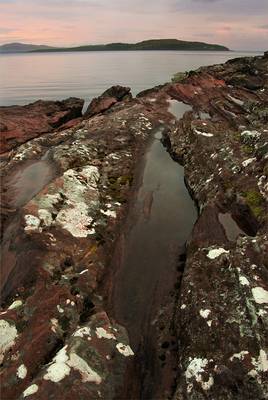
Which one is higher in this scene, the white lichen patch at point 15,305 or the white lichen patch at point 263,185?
the white lichen patch at point 263,185

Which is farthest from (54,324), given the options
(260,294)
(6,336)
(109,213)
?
(109,213)

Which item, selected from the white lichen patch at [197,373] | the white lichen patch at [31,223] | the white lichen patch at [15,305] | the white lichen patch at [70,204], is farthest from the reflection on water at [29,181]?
the white lichen patch at [197,373]

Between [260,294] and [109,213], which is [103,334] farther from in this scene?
[109,213]

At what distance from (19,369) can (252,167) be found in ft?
51.1

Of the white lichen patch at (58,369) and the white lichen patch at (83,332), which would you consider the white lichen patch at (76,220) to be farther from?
the white lichen patch at (58,369)

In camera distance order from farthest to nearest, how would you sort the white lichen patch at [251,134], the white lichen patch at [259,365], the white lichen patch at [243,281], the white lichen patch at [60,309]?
1. the white lichen patch at [251,134]
2. the white lichen patch at [60,309]
3. the white lichen patch at [243,281]
4. the white lichen patch at [259,365]

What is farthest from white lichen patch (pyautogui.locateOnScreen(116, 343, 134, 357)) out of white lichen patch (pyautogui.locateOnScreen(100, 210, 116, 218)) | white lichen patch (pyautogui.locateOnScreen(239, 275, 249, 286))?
white lichen patch (pyautogui.locateOnScreen(100, 210, 116, 218))

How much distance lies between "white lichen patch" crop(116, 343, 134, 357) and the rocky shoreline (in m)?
0.08

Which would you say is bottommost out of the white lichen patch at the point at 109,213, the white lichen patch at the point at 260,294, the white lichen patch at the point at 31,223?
the white lichen patch at the point at 109,213

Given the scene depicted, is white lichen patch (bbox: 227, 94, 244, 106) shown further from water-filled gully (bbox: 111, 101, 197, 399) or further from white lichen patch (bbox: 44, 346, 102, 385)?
white lichen patch (bbox: 44, 346, 102, 385)

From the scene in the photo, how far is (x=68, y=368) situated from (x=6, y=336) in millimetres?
3209

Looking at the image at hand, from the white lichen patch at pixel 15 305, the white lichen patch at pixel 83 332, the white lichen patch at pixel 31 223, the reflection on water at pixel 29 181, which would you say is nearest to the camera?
the white lichen patch at pixel 83 332

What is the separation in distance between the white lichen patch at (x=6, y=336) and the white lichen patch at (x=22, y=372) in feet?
3.28

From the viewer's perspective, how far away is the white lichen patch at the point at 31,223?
1914cm
